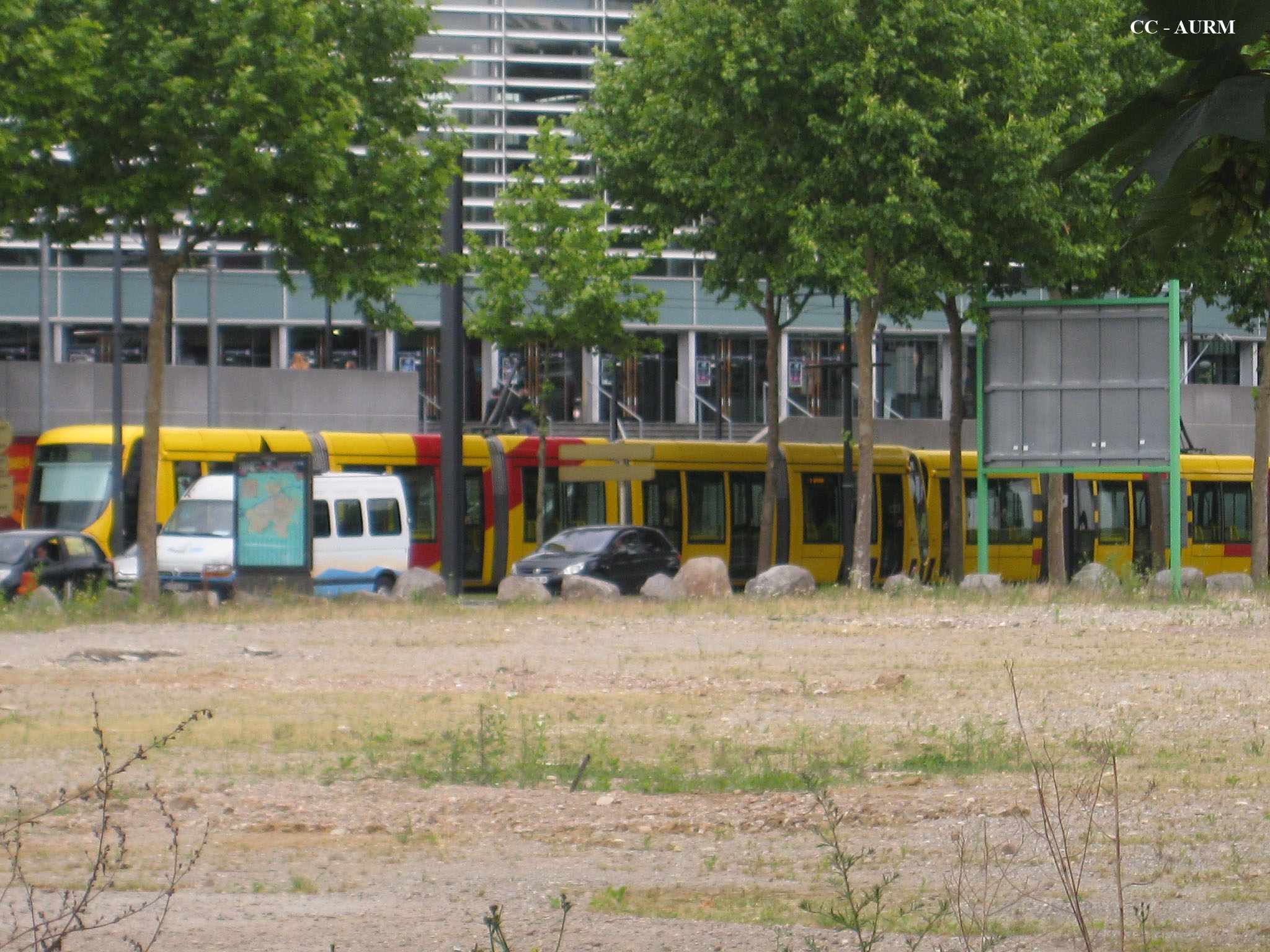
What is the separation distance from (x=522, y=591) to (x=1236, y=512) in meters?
23.3

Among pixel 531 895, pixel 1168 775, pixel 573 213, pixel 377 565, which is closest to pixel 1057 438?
pixel 377 565

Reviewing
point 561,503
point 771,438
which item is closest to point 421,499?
point 561,503

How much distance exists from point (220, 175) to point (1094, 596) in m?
13.2

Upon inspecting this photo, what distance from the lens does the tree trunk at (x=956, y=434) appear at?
112 feet

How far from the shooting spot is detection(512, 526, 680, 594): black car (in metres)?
30.6

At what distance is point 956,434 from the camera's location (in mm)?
35469

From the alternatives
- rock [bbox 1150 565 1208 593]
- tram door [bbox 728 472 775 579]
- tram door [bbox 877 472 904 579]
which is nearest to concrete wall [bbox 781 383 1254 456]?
tram door [bbox 877 472 904 579]

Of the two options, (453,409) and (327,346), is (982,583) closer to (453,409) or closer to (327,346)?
(453,409)

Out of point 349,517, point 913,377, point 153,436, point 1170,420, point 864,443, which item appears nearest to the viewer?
point 153,436

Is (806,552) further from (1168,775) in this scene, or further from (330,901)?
(330,901)

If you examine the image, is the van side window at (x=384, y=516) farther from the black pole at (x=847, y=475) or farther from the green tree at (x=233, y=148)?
the green tree at (x=233, y=148)

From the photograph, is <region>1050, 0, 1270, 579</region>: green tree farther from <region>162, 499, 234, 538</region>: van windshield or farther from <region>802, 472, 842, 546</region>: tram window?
<region>802, 472, 842, 546</region>: tram window

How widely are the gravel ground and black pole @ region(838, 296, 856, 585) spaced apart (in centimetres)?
1655

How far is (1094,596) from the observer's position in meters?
26.1
